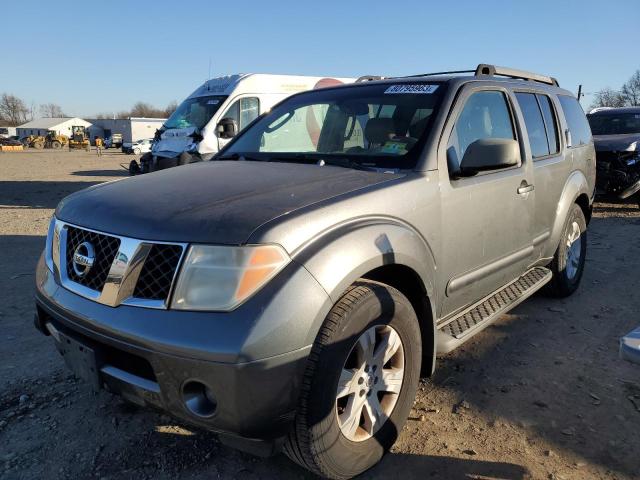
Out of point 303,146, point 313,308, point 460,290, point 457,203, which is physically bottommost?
point 460,290

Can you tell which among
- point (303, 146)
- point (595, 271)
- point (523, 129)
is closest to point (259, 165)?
point (303, 146)

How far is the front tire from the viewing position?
1985 millimetres

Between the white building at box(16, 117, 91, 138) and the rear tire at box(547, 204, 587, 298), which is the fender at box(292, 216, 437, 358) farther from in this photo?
the white building at box(16, 117, 91, 138)

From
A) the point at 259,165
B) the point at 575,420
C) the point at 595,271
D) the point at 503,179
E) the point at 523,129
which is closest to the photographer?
the point at 575,420

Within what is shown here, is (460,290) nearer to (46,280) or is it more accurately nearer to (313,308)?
(313,308)

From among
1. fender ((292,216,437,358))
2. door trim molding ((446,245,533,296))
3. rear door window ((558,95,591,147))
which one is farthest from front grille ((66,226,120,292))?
rear door window ((558,95,591,147))

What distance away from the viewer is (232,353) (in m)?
1.75

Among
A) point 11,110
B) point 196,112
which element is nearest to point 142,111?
point 11,110

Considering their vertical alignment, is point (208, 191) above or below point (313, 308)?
above

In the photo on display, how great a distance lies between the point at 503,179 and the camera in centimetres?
327

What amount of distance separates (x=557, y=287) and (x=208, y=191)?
11.6 ft

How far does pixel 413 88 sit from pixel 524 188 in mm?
1074

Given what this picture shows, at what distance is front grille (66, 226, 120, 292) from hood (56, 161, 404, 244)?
0.04m

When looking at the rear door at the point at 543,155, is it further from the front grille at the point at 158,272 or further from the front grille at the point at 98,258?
the front grille at the point at 98,258
